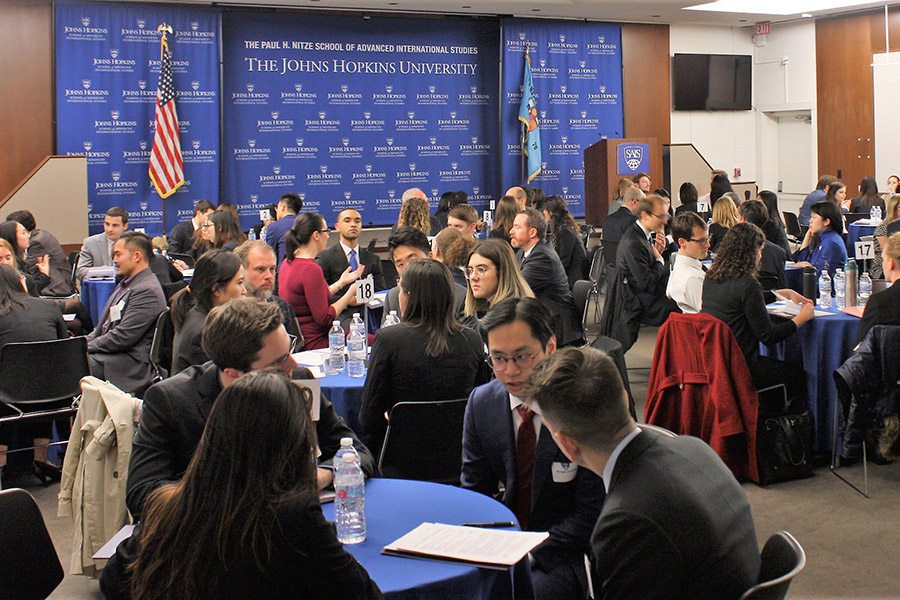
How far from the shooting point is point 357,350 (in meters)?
4.71

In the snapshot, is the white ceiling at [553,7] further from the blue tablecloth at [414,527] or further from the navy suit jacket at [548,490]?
the blue tablecloth at [414,527]

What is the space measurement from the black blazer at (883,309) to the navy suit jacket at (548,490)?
9.66 feet

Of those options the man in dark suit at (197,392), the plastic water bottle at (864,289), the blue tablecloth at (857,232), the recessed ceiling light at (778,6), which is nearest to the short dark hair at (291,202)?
the plastic water bottle at (864,289)

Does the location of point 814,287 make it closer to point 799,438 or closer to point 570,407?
point 799,438

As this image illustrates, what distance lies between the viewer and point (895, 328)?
4.66 metres

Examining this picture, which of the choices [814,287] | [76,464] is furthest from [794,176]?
[76,464]

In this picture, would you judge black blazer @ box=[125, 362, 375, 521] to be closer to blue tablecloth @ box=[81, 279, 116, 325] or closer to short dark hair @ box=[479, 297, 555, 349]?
short dark hair @ box=[479, 297, 555, 349]

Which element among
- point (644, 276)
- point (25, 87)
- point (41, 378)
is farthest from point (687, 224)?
point (25, 87)

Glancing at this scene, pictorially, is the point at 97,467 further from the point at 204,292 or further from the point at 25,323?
the point at 25,323

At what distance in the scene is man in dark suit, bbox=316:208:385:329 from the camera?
249 inches

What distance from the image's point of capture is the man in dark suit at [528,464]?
2.60 metres

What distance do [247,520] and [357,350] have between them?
3.03m

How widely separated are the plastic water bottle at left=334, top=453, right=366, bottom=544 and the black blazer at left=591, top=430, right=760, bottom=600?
753mm

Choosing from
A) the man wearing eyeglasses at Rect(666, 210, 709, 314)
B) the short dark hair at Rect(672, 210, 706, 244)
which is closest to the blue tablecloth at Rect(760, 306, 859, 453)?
the man wearing eyeglasses at Rect(666, 210, 709, 314)
